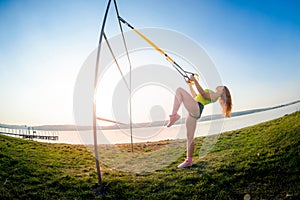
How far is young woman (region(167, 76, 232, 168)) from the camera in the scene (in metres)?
5.13

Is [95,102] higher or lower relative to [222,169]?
higher

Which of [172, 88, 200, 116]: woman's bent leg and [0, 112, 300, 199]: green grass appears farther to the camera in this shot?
[172, 88, 200, 116]: woman's bent leg

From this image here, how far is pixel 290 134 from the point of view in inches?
260

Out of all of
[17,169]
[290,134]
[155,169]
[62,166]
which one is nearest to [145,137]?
[155,169]

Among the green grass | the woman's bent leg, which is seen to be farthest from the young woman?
the green grass

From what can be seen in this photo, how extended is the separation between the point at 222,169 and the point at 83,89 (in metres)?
4.00

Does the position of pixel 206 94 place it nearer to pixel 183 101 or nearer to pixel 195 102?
pixel 195 102

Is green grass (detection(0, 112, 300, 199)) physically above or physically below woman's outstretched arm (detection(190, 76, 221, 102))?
below

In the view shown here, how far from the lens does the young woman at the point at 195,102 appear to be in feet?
16.8

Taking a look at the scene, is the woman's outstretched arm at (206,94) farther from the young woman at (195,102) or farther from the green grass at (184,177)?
the green grass at (184,177)

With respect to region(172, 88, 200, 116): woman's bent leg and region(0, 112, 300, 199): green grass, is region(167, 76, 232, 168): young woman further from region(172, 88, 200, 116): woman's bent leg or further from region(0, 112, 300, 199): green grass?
region(0, 112, 300, 199): green grass

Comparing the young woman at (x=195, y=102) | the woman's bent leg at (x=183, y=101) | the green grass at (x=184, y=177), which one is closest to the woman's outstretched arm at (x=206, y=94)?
the young woman at (x=195, y=102)

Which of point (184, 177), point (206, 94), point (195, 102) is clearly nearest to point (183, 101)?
point (195, 102)

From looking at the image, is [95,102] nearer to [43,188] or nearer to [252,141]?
[43,188]
